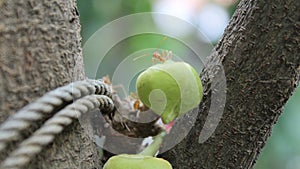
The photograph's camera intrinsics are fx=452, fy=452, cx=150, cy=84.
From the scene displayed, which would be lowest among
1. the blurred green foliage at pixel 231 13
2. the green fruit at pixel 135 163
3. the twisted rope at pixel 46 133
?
the blurred green foliage at pixel 231 13

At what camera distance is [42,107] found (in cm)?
29

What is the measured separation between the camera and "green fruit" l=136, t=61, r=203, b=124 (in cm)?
35

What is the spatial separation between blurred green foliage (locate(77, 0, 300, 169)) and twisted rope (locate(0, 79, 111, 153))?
617 mm

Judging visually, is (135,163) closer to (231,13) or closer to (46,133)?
(46,133)

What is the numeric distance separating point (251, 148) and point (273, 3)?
0.40 feet

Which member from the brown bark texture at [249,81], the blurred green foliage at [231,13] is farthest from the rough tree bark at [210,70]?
the blurred green foliage at [231,13]

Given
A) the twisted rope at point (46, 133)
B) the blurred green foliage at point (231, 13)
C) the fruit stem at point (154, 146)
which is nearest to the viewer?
the twisted rope at point (46, 133)

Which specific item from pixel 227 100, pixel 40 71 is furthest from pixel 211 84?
pixel 40 71

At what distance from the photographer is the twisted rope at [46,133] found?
0.27m

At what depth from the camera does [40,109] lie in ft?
0.95

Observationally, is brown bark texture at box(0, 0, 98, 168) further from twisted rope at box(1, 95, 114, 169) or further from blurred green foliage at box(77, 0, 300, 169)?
blurred green foliage at box(77, 0, 300, 169)

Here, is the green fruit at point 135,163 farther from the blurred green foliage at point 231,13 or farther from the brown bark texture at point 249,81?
the blurred green foliage at point 231,13

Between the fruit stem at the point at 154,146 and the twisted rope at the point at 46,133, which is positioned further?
the fruit stem at the point at 154,146

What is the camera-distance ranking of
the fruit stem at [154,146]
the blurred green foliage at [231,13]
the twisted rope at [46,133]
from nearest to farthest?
the twisted rope at [46,133]
the fruit stem at [154,146]
the blurred green foliage at [231,13]
